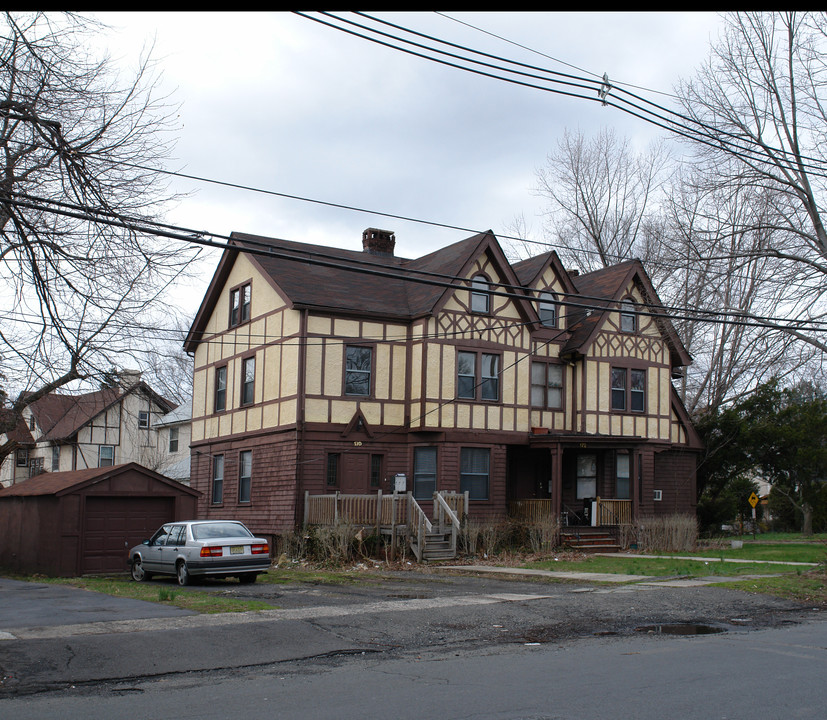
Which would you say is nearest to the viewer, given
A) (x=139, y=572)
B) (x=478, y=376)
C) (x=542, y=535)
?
(x=139, y=572)

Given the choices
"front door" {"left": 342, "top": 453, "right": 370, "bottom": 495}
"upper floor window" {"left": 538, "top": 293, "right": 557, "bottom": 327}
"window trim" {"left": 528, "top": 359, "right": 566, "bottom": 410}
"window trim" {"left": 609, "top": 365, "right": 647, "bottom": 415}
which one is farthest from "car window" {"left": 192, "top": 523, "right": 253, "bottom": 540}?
"window trim" {"left": 609, "top": 365, "right": 647, "bottom": 415}

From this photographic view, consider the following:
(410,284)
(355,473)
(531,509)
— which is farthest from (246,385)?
(531,509)

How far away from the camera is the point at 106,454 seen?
55.7 m

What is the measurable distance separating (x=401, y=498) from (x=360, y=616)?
1268 cm

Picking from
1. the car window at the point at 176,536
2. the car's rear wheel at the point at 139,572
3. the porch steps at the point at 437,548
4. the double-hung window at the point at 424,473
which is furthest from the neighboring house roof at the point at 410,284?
the car's rear wheel at the point at 139,572

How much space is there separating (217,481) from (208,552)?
556 inches

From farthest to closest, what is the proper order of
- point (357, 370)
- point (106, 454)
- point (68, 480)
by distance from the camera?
point (106, 454) → point (357, 370) → point (68, 480)

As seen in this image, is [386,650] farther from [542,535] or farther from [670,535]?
[670,535]

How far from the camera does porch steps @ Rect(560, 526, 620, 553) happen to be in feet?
91.9

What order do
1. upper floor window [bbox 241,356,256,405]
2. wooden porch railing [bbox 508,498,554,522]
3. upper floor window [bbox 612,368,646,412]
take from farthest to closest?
upper floor window [bbox 612,368,646,412], upper floor window [bbox 241,356,256,405], wooden porch railing [bbox 508,498,554,522]

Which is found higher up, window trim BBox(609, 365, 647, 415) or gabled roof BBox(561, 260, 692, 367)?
gabled roof BBox(561, 260, 692, 367)

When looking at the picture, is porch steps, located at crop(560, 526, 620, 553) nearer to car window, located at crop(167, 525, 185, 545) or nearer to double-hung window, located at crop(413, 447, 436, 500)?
double-hung window, located at crop(413, 447, 436, 500)

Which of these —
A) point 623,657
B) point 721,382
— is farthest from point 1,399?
point 721,382

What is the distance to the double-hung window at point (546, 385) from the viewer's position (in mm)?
31500
